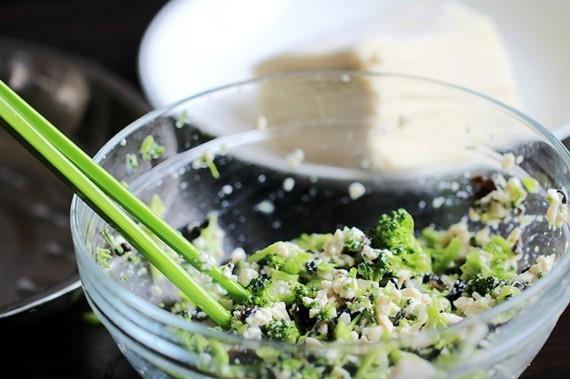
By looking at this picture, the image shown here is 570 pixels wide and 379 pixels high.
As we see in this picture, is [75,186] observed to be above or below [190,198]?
above

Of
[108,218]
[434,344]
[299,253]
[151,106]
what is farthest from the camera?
[151,106]

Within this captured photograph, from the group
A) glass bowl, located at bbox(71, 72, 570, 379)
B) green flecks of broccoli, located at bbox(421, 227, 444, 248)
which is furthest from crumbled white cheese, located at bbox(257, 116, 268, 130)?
green flecks of broccoli, located at bbox(421, 227, 444, 248)

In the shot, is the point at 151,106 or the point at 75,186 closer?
the point at 75,186

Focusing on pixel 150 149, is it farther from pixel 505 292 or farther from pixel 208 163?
pixel 505 292

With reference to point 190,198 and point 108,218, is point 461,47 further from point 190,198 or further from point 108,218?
point 108,218

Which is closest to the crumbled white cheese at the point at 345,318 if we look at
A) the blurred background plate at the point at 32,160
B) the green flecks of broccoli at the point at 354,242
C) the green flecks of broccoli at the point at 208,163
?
the green flecks of broccoli at the point at 354,242

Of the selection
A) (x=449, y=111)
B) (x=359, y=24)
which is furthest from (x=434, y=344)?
(x=359, y=24)
